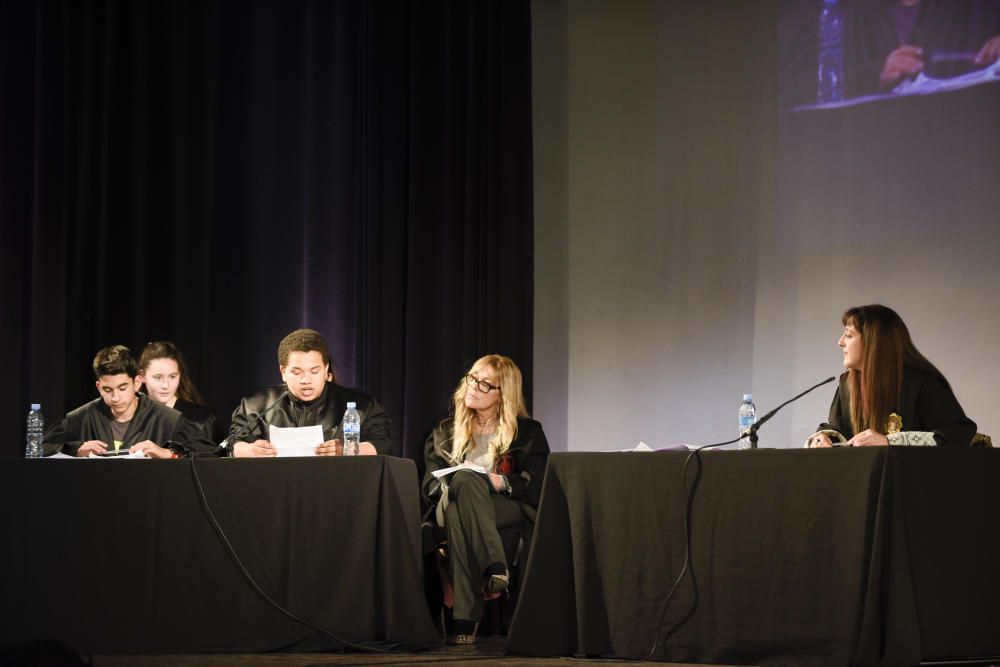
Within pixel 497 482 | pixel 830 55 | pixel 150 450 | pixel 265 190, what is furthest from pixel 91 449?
pixel 830 55

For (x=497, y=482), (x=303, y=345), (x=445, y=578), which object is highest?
(x=303, y=345)

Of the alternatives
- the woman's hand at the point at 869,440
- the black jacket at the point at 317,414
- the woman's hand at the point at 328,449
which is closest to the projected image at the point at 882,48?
the woman's hand at the point at 869,440

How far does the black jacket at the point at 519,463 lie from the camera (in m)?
4.29

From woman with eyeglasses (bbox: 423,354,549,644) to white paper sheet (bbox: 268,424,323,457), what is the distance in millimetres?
539

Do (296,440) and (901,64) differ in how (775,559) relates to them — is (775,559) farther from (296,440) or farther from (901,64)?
(901,64)

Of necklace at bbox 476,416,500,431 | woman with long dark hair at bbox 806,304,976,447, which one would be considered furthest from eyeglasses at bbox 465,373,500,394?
woman with long dark hair at bbox 806,304,976,447

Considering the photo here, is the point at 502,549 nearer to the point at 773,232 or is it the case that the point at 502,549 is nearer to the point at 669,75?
the point at 773,232

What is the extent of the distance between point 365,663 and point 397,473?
64 cm

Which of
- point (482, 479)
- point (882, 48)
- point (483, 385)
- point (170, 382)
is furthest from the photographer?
point (882, 48)

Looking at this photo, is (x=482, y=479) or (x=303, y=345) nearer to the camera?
(x=482, y=479)

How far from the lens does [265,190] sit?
5422mm

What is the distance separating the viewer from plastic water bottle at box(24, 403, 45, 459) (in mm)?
4375

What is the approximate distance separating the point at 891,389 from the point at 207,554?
7.60 ft

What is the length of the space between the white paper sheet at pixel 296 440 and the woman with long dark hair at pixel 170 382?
3.12 feet
